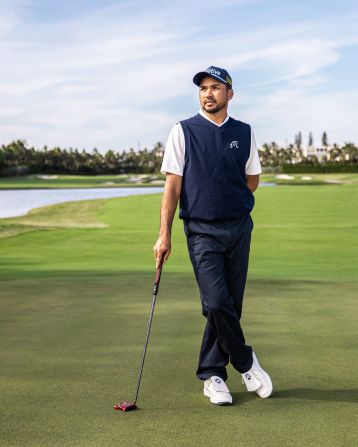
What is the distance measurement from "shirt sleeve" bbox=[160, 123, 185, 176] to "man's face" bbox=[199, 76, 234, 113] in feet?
0.78

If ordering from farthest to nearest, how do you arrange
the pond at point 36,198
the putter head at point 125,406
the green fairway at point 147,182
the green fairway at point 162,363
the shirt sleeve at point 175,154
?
the green fairway at point 147,182, the pond at point 36,198, the shirt sleeve at point 175,154, the putter head at point 125,406, the green fairway at point 162,363

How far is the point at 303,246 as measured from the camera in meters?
22.7

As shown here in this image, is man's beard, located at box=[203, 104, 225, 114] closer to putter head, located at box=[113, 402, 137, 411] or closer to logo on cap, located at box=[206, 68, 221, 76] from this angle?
logo on cap, located at box=[206, 68, 221, 76]

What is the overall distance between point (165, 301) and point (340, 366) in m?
3.82

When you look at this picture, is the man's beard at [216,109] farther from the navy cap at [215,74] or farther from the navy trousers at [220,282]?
the navy trousers at [220,282]

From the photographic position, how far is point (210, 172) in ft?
17.4

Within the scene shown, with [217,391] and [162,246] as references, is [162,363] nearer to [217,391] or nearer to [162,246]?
[217,391]

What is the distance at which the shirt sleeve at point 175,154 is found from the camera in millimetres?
5293

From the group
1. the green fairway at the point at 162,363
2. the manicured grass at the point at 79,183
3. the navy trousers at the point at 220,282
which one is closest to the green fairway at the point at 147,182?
the manicured grass at the point at 79,183

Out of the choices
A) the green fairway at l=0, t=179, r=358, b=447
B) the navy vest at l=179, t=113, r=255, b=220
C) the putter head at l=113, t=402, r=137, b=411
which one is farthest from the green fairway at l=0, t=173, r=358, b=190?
the putter head at l=113, t=402, r=137, b=411

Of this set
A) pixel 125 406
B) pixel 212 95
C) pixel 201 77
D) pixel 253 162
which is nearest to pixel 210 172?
pixel 253 162

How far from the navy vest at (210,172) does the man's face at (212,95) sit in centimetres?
9

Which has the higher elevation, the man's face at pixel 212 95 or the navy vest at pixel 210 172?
the man's face at pixel 212 95

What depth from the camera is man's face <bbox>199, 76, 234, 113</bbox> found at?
5.37 meters
